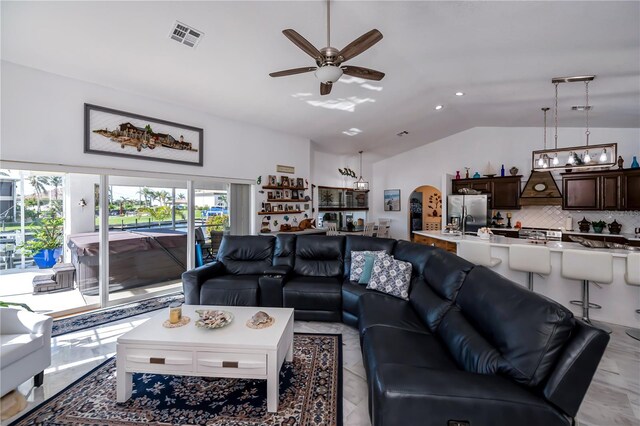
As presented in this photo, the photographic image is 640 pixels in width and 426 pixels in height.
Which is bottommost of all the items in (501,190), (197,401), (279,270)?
(197,401)

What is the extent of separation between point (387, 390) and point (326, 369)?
125cm

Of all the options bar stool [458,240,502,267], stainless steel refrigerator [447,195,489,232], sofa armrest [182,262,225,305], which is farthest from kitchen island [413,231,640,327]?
sofa armrest [182,262,225,305]

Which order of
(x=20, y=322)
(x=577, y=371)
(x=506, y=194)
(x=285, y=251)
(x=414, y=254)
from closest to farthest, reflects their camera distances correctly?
(x=577, y=371) < (x=20, y=322) < (x=414, y=254) < (x=285, y=251) < (x=506, y=194)

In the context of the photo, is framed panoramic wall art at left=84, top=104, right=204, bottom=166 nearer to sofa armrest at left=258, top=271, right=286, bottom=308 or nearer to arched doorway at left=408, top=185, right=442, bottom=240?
sofa armrest at left=258, top=271, right=286, bottom=308

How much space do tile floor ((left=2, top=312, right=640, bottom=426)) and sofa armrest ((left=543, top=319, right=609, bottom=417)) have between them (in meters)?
1.08

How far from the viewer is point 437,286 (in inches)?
104

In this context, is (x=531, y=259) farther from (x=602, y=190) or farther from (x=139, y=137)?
(x=139, y=137)

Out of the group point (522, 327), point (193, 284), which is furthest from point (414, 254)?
point (193, 284)

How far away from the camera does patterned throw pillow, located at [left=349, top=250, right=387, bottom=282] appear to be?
11.9 feet

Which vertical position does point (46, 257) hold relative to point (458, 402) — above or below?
above

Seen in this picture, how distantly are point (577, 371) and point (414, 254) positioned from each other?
2.13m

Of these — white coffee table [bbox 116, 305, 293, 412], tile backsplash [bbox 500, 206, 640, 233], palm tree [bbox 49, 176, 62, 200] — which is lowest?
white coffee table [bbox 116, 305, 293, 412]

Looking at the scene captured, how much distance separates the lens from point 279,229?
6434mm

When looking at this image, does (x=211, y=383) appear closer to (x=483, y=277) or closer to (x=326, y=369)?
(x=326, y=369)
